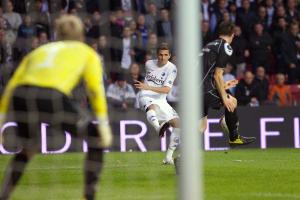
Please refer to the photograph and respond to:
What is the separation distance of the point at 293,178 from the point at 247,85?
247 inches

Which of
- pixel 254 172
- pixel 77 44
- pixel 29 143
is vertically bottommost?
pixel 254 172

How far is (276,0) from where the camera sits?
734 inches

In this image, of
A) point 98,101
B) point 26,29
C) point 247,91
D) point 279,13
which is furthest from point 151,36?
point 98,101

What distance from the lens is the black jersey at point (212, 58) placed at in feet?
40.6

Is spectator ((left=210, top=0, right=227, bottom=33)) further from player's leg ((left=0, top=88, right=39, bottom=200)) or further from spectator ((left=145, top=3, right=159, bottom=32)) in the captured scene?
player's leg ((left=0, top=88, right=39, bottom=200))

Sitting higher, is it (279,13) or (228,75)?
(279,13)

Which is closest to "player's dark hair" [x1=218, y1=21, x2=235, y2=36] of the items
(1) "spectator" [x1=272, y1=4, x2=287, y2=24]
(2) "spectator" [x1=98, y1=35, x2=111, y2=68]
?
(2) "spectator" [x1=98, y1=35, x2=111, y2=68]

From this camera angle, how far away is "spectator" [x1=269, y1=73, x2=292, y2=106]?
1798 cm

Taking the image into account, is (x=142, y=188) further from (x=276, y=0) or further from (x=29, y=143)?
(x=276, y=0)

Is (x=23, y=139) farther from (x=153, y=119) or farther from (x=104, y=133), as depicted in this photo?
(x=153, y=119)

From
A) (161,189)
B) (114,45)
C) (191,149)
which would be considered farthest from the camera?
(114,45)

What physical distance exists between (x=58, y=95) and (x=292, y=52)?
1046 cm

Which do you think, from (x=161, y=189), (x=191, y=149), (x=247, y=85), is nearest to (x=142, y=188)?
(x=161, y=189)

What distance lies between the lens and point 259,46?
1798 centimetres
